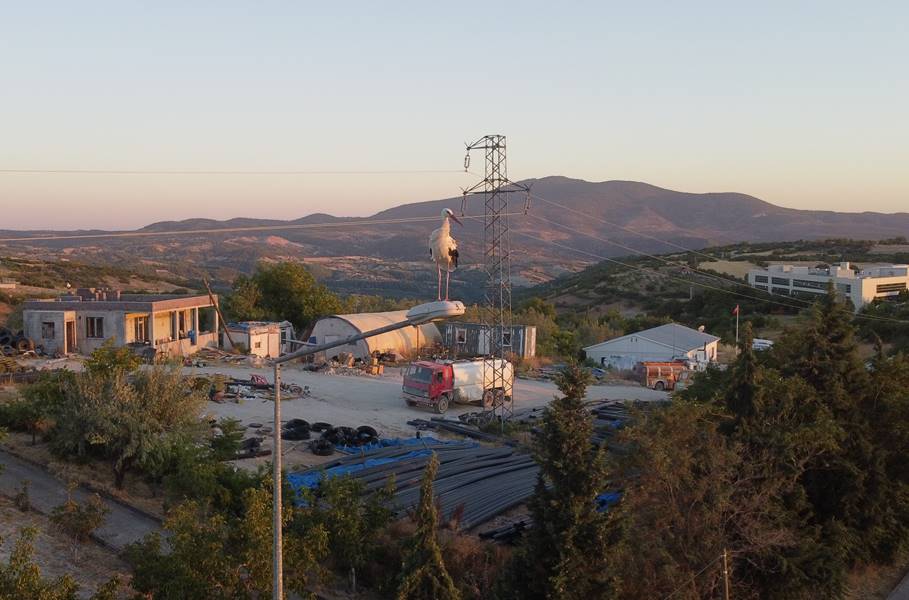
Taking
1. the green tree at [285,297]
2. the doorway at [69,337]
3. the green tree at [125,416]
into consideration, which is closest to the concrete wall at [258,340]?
the green tree at [285,297]

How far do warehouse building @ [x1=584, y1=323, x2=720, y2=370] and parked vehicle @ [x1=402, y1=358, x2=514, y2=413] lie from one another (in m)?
11.3

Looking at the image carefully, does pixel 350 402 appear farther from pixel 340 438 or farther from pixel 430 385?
pixel 340 438

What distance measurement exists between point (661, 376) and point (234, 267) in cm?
10347

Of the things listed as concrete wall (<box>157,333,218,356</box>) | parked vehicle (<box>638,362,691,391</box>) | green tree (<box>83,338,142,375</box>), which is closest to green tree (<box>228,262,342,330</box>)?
concrete wall (<box>157,333,218,356</box>)

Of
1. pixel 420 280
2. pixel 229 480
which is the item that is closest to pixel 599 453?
pixel 229 480

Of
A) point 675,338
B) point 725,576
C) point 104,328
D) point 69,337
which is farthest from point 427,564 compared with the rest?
point 675,338

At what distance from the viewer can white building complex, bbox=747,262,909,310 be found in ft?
182

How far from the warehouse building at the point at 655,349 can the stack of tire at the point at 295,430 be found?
1923cm

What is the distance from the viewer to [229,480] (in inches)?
539

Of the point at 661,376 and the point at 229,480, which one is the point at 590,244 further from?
the point at 229,480

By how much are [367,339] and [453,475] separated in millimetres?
20858

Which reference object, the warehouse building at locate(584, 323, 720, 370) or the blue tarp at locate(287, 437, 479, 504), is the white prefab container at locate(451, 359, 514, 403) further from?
the warehouse building at locate(584, 323, 720, 370)

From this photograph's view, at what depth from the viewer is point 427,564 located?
970 cm

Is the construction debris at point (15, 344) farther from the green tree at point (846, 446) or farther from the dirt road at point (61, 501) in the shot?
the green tree at point (846, 446)
